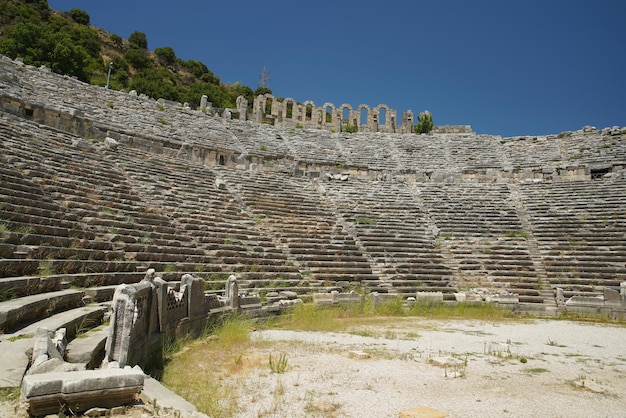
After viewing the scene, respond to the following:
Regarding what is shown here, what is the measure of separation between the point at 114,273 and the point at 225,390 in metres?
5.23

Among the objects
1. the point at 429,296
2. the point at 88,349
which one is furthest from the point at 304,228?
the point at 88,349

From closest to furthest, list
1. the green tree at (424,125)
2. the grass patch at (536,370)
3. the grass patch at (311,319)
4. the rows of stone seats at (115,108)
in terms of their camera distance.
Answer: the grass patch at (536,370) → the grass patch at (311,319) → the rows of stone seats at (115,108) → the green tree at (424,125)

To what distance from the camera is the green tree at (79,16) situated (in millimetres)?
56406

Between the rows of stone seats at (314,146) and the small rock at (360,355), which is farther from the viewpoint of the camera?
the rows of stone seats at (314,146)

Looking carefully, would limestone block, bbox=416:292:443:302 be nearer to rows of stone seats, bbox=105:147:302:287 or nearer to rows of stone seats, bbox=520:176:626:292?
rows of stone seats, bbox=105:147:302:287

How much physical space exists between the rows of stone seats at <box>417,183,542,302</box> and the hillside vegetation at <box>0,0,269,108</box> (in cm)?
3147

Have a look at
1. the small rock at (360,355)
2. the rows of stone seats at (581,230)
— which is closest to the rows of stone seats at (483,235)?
the rows of stone seats at (581,230)

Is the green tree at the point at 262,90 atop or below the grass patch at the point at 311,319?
atop

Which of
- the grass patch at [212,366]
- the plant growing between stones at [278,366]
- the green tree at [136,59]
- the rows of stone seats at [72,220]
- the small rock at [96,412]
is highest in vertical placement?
the green tree at [136,59]

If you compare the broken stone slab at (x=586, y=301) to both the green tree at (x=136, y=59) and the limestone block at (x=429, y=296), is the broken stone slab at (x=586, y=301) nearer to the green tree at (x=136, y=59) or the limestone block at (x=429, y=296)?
the limestone block at (x=429, y=296)

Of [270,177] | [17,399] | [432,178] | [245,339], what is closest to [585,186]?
[432,178]

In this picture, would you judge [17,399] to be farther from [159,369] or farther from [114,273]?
[114,273]

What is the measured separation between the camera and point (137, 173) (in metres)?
15.7

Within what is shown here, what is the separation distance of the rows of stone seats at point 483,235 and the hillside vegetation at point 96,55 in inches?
1239
